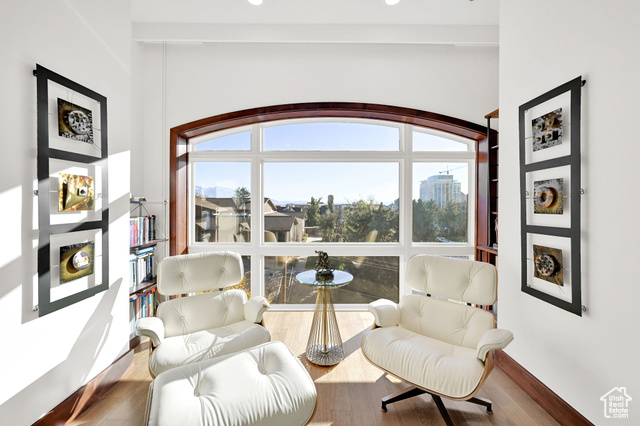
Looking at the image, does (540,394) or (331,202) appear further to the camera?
(331,202)

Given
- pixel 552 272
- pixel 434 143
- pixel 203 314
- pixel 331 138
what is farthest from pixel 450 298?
pixel 331 138

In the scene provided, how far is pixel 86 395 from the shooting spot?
1868 mm

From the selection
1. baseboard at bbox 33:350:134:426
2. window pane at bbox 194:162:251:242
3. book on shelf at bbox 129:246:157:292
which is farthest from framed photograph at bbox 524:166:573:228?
book on shelf at bbox 129:246:157:292

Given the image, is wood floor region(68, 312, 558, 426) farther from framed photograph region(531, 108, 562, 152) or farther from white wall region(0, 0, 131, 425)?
framed photograph region(531, 108, 562, 152)

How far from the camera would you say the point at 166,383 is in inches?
49.8

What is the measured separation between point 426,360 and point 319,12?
3.07m

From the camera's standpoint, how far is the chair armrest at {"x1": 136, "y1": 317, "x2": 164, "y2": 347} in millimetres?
1816

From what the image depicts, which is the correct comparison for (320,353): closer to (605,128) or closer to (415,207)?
(415,207)

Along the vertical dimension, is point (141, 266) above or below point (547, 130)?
below

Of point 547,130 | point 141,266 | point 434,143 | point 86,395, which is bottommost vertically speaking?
point 86,395

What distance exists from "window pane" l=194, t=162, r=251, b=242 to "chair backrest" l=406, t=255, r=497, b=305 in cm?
218

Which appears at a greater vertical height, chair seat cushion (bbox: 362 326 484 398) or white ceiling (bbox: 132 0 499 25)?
white ceiling (bbox: 132 0 499 25)

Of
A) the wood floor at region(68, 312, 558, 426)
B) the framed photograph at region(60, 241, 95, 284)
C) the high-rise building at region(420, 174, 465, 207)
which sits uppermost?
the high-rise building at region(420, 174, 465, 207)

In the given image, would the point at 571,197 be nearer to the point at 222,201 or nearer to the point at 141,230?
the point at 222,201
